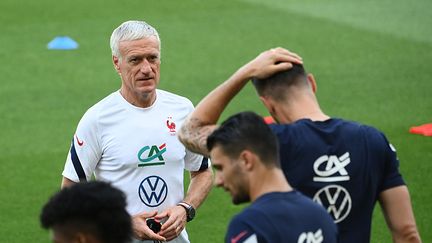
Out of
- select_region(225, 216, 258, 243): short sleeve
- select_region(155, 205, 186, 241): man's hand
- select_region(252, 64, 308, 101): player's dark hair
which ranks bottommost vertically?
select_region(155, 205, 186, 241): man's hand

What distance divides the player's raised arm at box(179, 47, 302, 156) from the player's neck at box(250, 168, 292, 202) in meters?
0.67

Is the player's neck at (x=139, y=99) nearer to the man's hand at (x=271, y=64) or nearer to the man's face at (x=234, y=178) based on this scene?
the man's hand at (x=271, y=64)

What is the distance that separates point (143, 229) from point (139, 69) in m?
1.02

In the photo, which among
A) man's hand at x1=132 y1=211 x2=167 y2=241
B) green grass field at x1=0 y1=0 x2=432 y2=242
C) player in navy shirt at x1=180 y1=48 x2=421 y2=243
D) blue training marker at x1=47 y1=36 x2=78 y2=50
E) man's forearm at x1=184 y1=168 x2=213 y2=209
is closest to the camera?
player in navy shirt at x1=180 y1=48 x2=421 y2=243

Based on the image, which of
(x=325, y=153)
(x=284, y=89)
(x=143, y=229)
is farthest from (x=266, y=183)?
(x=143, y=229)

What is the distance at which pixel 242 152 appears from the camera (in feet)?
15.0

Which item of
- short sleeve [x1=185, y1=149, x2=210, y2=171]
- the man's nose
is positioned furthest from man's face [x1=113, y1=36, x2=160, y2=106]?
short sleeve [x1=185, y1=149, x2=210, y2=171]

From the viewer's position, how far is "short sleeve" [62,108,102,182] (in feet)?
21.8

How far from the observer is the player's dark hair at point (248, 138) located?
457 centimetres

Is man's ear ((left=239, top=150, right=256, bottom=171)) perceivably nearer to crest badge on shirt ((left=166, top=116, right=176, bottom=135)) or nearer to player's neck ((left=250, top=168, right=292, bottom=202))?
player's neck ((left=250, top=168, right=292, bottom=202))

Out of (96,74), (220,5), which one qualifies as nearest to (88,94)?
(96,74)

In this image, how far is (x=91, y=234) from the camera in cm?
419

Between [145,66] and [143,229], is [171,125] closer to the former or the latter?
[145,66]

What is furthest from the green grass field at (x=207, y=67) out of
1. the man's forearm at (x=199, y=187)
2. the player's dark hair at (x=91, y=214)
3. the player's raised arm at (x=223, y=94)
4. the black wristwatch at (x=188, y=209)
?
the player's dark hair at (x=91, y=214)
